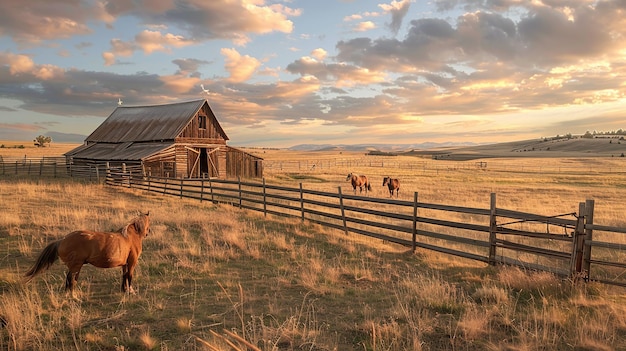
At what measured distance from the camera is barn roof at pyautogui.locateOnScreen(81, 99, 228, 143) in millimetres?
34344

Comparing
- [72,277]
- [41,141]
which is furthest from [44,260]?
[41,141]

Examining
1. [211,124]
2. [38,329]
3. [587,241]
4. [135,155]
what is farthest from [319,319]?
[211,124]

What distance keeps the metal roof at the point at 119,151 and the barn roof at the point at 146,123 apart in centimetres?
60

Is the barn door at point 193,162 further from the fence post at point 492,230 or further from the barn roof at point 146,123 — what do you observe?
the fence post at point 492,230

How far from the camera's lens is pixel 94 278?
22.8 feet

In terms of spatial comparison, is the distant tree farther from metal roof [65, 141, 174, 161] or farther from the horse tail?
the horse tail

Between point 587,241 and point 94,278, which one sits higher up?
point 587,241

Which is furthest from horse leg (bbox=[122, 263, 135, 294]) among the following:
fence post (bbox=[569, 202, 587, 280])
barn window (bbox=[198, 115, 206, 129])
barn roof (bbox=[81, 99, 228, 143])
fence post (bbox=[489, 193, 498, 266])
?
barn window (bbox=[198, 115, 206, 129])

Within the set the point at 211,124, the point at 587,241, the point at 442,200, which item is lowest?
the point at 442,200

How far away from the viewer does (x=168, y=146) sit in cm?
3195

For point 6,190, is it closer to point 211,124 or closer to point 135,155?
point 135,155

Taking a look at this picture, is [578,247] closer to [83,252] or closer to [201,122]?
[83,252]

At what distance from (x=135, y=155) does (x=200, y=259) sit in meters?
25.7

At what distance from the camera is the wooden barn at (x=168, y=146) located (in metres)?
31.9
